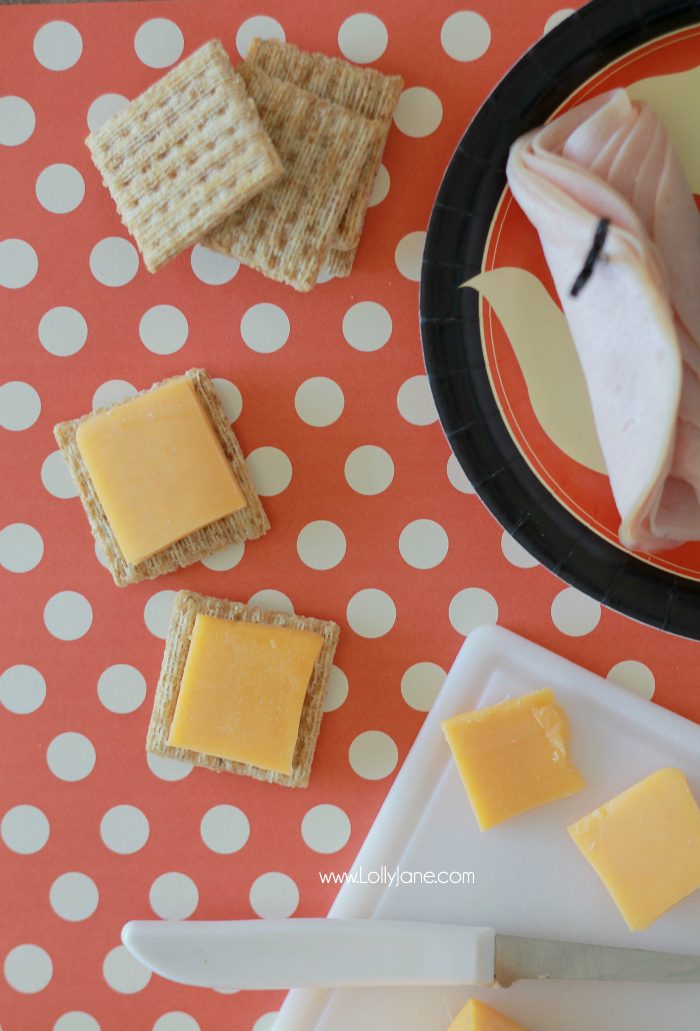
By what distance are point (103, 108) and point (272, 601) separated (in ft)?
1.72

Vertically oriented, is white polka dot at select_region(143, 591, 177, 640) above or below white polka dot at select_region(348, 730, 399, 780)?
above

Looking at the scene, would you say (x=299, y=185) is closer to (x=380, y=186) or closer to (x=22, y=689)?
(x=380, y=186)

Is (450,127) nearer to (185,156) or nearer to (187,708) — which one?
(185,156)

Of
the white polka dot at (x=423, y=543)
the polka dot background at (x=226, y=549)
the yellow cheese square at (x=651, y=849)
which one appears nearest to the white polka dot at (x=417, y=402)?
the polka dot background at (x=226, y=549)

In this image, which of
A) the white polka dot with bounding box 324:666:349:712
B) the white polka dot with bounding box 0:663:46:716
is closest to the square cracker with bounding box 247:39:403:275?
the white polka dot with bounding box 324:666:349:712

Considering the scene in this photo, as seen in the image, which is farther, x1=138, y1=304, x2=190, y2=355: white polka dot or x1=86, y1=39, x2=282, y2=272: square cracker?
x1=138, y1=304, x2=190, y2=355: white polka dot

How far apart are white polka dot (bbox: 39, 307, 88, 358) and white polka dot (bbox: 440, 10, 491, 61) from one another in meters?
0.46

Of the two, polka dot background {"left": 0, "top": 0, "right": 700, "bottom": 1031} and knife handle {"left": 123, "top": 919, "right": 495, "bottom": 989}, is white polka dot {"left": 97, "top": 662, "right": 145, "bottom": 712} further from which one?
knife handle {"left": 123, "top": 919, "right": 495, "bottom": 989}

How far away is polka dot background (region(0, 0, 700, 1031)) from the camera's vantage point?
2.91ft

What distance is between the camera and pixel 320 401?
908 mm

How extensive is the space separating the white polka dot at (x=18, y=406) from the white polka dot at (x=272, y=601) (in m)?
0.29

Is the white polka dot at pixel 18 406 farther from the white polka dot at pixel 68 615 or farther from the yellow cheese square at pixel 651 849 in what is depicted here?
the yellow cheese square at pixel 651 849

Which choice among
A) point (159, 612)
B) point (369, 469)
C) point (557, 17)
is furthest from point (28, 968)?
point (557, 17)

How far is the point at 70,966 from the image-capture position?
3.09ft
